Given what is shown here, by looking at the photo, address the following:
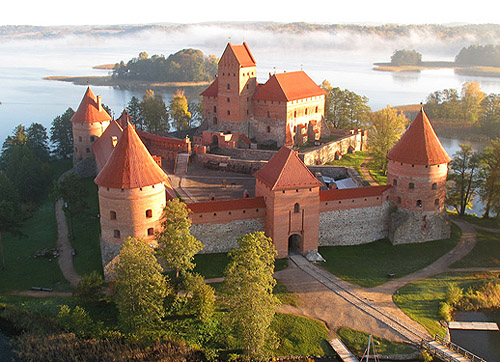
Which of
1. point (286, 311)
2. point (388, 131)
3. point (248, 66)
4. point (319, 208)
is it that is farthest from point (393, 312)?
point (248, 66)

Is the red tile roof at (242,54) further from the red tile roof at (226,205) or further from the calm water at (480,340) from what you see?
the calm water at (480,340)

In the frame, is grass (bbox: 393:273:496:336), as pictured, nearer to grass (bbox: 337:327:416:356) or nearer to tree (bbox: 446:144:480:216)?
grass (bbox: 337:327:416:356)

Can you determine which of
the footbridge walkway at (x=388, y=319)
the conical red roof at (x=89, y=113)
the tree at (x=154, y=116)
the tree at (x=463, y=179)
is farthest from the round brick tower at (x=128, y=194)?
the tree at (x=154, y=116)

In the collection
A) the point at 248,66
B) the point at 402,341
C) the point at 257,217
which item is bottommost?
the point at 402,341

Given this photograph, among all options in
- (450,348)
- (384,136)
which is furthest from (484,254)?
(384,136)

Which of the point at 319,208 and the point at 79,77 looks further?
the point at 79,77

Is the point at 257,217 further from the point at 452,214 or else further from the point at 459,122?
the point at 459,122
